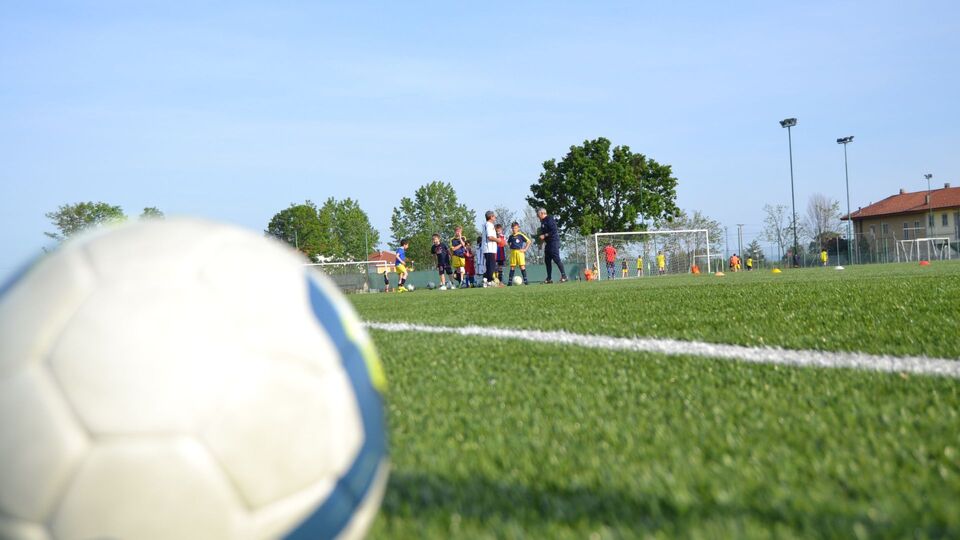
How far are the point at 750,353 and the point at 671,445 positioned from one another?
1962mm

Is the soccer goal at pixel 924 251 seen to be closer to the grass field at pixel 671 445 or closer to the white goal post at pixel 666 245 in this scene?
the white goal post at pixel 666 245

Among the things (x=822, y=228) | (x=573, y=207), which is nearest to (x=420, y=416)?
(x=573, y=207)

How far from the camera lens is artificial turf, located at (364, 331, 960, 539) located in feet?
5.20

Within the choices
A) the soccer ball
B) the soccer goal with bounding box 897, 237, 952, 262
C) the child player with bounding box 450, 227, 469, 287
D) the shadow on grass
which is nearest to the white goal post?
the child player with bounding box 450, 227, 469, 287

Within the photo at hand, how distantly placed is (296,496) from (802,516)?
3.33 ft

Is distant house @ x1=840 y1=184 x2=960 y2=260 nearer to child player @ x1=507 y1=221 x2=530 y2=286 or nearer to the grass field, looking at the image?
child player @ x1=507 y1=221 x2=530 y2=286

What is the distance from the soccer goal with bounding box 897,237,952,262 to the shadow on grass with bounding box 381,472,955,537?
57.9 m

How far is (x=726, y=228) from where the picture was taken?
54.4 meters

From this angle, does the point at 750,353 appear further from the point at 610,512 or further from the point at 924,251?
the point at 924,251

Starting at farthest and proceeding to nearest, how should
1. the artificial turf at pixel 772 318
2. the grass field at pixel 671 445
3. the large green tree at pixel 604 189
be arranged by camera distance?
the large green tree at pixel 604 189, the artificial turf at pixel 772 318, the grass field at pixel 671 445

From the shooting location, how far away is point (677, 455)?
81.8 inches

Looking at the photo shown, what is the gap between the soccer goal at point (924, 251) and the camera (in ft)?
180

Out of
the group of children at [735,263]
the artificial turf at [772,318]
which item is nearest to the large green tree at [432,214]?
the group of children at [735,263]

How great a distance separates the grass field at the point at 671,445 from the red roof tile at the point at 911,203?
89.3 m
